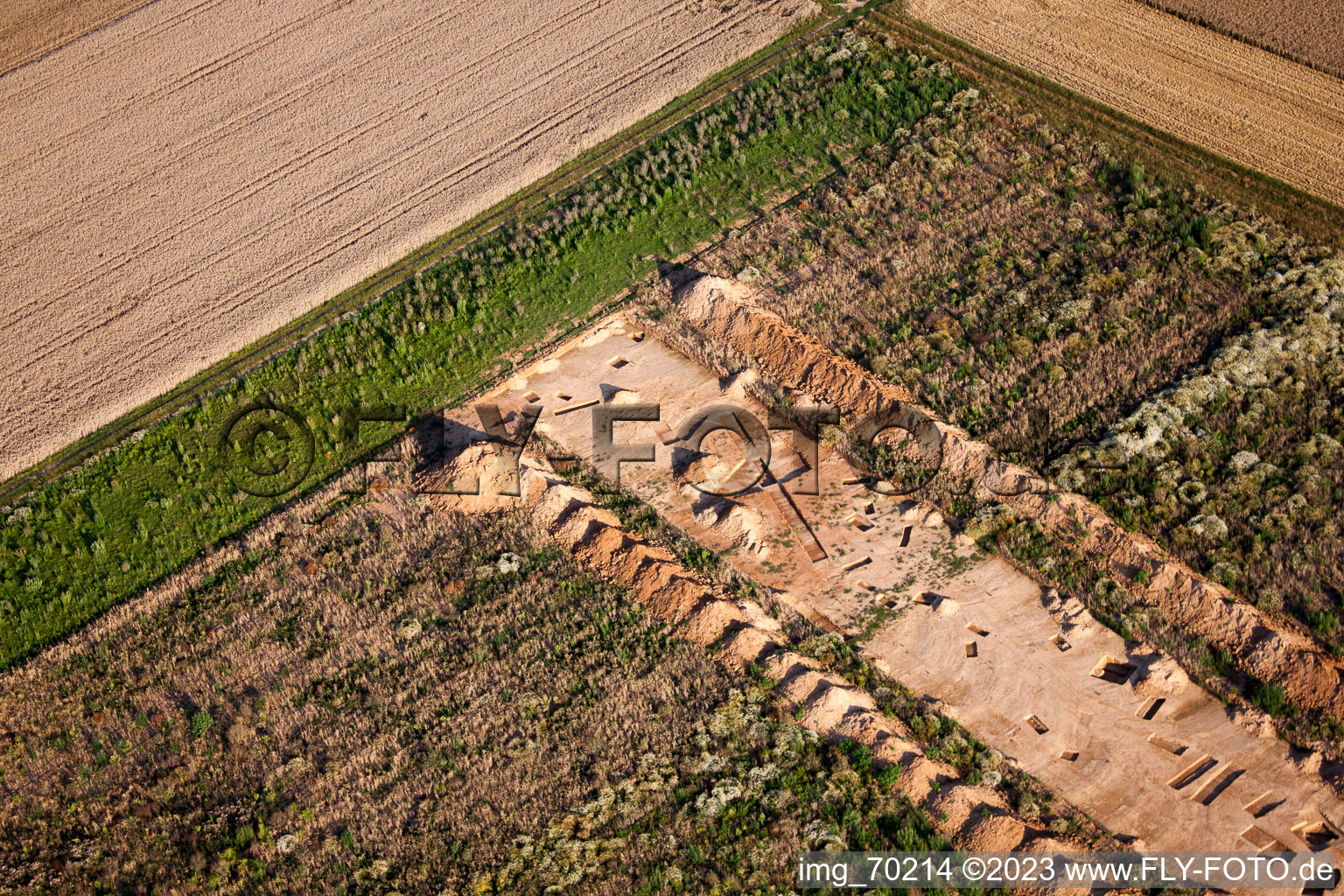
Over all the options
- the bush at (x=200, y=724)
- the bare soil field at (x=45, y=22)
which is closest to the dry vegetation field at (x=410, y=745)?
the bush at (x=200, y=724)

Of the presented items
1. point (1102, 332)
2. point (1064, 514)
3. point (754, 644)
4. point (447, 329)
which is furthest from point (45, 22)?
point (1064, 514)

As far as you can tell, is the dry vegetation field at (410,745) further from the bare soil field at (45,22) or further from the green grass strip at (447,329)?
the bare soil field at (45,22)

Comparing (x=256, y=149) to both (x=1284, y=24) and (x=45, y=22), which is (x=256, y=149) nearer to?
(x=45, y=22)

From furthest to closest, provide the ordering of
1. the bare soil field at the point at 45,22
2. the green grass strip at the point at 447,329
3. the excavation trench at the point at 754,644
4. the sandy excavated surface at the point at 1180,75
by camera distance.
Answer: the bare soil field at the point at 45,22
the sandy excavated surface at the point at 1180,75
the green grass strip at the point at 447,329
the excavation trench at the point at 754,644

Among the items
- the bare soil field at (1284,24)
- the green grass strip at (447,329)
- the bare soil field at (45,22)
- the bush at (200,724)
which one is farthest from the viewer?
the bare soil field at (45,22)

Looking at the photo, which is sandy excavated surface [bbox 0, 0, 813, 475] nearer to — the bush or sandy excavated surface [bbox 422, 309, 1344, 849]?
sandy excavated surface [bbox 422, 309, 1344, 849]

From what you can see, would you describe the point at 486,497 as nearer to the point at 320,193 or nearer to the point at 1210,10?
the point at 320,193
